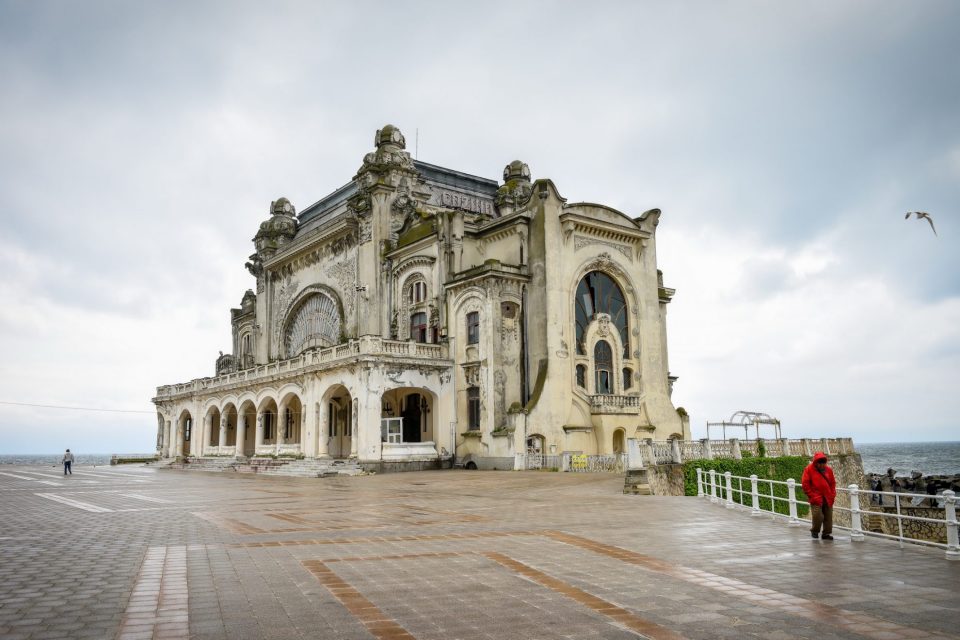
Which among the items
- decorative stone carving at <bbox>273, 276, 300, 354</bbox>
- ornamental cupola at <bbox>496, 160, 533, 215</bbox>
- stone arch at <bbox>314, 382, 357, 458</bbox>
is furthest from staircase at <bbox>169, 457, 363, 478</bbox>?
ornamental cupola at <bbox>496, 160, 533, 215</bbox>

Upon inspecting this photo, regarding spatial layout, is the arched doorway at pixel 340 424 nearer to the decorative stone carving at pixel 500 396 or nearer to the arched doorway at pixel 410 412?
the arched doorway at pixel 410 412

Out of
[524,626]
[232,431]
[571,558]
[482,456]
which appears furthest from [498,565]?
[232,431]

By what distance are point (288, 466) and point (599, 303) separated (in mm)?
18035

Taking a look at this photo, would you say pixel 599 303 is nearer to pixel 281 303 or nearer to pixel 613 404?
pixel 613 404

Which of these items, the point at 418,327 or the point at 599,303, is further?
the point at 418,327

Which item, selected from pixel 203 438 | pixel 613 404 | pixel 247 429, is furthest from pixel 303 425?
pixel 247 429

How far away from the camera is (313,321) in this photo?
52.9 metres

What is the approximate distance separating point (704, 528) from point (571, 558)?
14.1 feet

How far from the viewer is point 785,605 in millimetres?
7129

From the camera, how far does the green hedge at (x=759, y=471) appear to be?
2669 centimetres

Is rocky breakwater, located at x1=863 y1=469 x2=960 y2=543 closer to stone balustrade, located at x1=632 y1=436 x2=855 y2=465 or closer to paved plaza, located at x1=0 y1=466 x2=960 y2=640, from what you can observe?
stone balustrade, located at x1=632 y1=436 x2=855 y2=465

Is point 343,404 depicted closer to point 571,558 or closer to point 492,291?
point 492,291

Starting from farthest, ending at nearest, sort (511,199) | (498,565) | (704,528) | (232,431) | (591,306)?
1. (232,431)
2. (511,199)
3. (591,306)
4. (704,528)
5. (498,565)

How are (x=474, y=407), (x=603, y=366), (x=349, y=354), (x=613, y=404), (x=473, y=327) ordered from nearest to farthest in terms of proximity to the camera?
(x=349, y=354)
(x=613, y=404)
(x=474, y=407)
(x=473, y=327)
(x=603, y=366)
